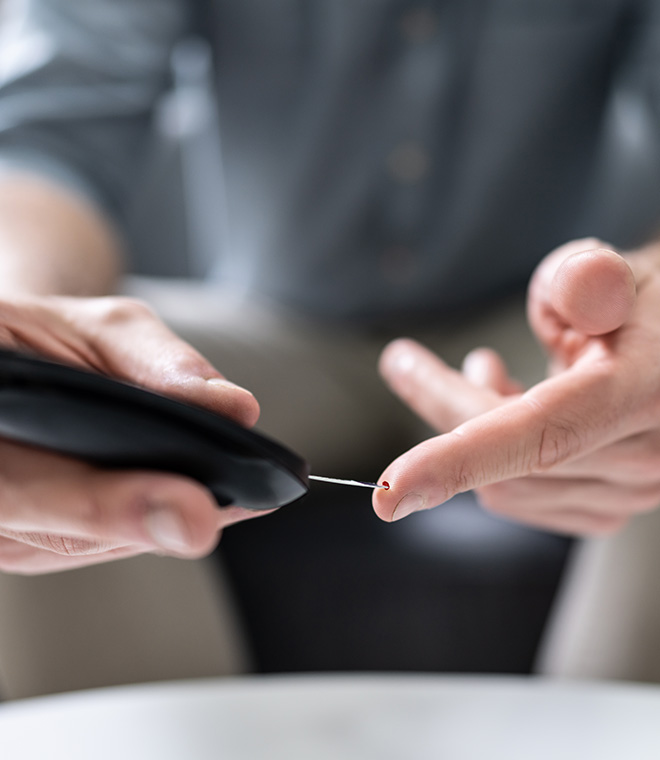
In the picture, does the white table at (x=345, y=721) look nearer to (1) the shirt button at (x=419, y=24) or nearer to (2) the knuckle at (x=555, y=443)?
(2) the knuckle at (x=555, y=443)

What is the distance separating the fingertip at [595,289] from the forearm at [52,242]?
0.38 m

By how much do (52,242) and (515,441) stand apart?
19.9 inches

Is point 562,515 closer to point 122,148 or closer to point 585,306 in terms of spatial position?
point 585,306

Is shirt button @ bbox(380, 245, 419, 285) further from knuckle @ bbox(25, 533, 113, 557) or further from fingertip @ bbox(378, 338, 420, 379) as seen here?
knuckle @ bbox(25, 533, 113, 557)

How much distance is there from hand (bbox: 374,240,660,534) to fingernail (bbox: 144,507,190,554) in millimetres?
86

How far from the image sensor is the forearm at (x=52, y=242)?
57 centimetres

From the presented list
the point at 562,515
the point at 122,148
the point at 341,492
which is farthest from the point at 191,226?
the point at 562,515

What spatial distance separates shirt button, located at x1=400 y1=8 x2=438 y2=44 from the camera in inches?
30.3

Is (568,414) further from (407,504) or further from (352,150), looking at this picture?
(352,150)

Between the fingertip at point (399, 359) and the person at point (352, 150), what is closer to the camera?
the fingertip at point (399, 359)

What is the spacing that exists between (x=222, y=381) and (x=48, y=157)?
0.63 m

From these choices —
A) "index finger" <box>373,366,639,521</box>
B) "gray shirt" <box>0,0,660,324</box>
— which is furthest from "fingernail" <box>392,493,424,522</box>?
"gray shirt" <box>0,0,660,324</box>

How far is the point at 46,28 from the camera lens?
801 millimetres

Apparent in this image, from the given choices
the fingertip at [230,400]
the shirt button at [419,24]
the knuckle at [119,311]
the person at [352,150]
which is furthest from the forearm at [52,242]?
the shirt button at [419,24]
